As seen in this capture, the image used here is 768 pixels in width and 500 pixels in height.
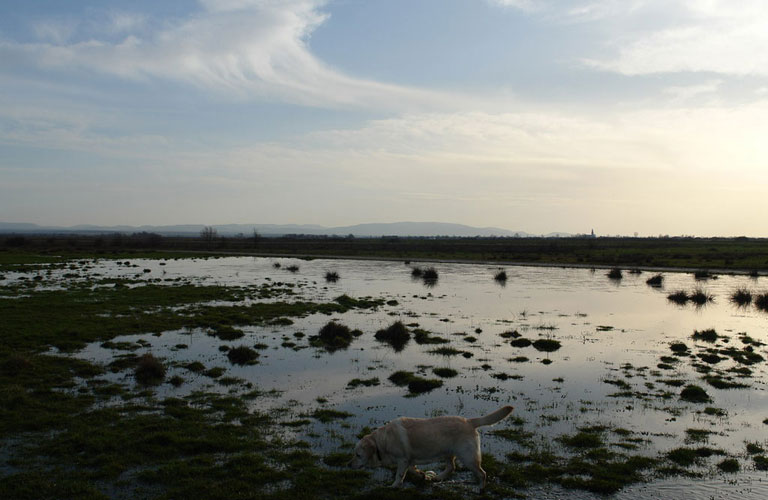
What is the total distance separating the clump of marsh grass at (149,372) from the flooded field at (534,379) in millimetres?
503

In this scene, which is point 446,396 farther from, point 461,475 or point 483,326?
point 483,326

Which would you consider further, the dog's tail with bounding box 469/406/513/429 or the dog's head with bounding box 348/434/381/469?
the dog's head with bounding box 348/434/381/469

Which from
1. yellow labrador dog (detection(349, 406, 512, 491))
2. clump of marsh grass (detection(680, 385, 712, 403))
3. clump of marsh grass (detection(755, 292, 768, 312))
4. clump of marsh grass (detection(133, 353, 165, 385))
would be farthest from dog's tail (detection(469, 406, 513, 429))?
clump of marsh grass (detection(755, 292, 768, 312))

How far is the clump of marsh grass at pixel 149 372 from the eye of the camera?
53.0 feet

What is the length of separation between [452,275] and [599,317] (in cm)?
3078

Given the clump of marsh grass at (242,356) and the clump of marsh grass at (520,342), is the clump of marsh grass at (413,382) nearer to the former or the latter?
the clump of marsh grass at (242,356)

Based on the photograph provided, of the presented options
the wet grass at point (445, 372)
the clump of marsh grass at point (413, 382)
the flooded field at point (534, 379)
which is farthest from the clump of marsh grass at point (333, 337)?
the wet grass at point (445, 372)

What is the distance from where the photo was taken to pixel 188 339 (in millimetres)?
23109

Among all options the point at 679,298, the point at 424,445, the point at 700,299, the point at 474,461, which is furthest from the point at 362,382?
the point at 700,299

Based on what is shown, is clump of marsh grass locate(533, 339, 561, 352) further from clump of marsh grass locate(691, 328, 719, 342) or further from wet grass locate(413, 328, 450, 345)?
clump of marsh grass locate(691, 328, 719, 342)

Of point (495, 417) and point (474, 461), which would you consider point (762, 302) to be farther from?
point (474, 461)

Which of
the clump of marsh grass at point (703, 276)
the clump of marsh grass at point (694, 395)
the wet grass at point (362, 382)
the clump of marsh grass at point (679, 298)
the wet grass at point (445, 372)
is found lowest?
the wet grass at point (362, 382)

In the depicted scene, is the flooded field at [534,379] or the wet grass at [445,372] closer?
the flooded field at [534,379]

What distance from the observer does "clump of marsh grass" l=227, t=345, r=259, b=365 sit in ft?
63.0
